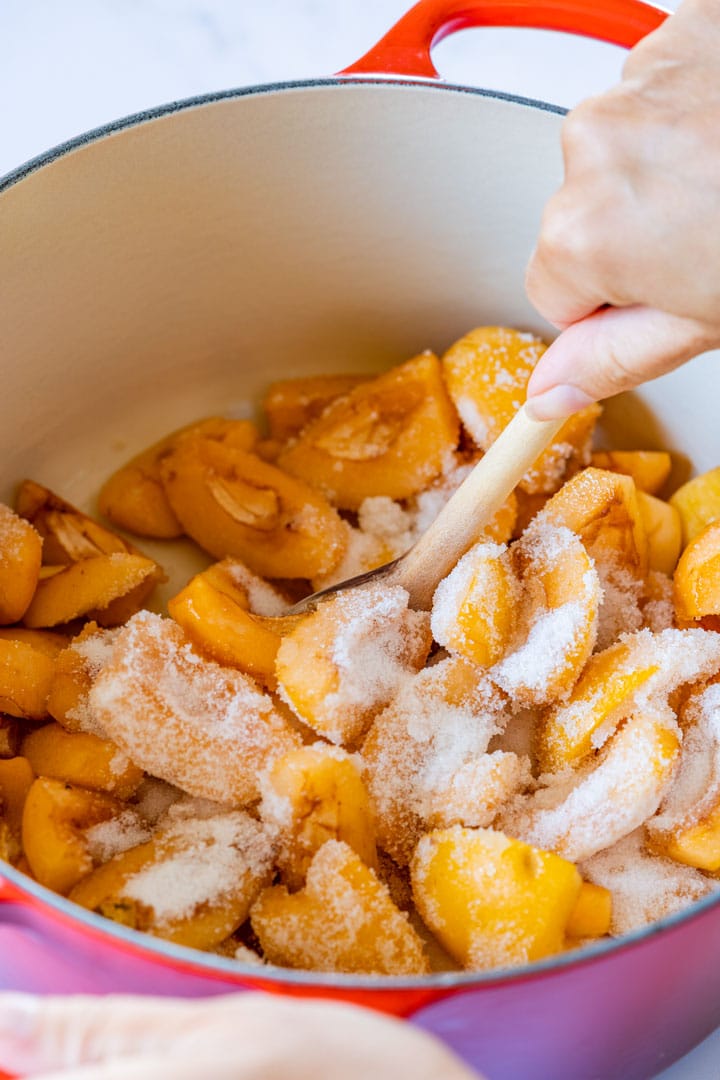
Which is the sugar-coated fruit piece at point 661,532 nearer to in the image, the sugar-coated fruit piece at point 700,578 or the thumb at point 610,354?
the sugar-coated fruit piece at point 700,578

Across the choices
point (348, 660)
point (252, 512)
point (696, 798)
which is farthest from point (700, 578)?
point (252, 512)

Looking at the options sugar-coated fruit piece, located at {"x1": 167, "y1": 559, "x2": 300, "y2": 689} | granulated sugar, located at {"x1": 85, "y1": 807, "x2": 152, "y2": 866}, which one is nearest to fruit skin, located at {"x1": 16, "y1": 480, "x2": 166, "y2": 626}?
sugar-coated fruit piece, located at {"x1": 167, "y1": 559, "x2": 300, "y2": 689}

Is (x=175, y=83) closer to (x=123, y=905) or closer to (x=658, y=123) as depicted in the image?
(x=658, y=123)

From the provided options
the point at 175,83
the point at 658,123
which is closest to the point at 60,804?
the point at 658,123

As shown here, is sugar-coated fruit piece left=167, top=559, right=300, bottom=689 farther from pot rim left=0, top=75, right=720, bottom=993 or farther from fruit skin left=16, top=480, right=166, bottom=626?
pot rim left=0, top=75, right=720, bottom=993

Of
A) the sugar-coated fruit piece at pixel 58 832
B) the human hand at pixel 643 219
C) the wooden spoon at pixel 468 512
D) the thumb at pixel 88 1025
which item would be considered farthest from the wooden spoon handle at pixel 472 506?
the thumb at pixel 88 1025

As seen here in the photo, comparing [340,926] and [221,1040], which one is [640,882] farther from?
[221,1040]
